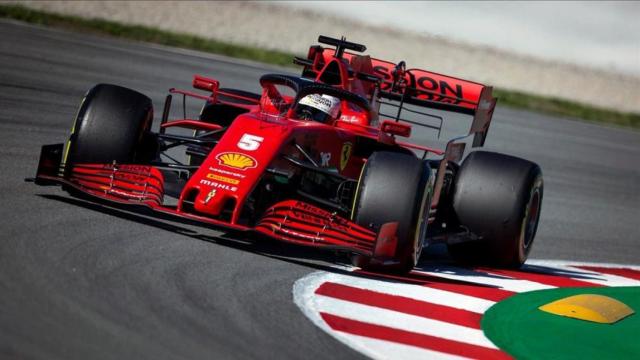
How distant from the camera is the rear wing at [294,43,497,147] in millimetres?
10125

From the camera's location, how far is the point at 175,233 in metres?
7.93

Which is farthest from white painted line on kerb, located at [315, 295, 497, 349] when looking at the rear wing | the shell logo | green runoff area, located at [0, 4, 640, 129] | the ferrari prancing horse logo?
green runoff area, located at [0, 4, 640, 129]

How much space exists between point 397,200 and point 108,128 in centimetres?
222

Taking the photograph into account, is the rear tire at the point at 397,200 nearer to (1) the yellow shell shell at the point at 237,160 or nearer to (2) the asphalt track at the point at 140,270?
(2) the asphalt track at the point at 140,270

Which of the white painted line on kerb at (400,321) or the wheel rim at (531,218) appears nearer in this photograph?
the white painted line on kerb at (400,321)

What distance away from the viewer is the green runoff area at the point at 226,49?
2509 cm

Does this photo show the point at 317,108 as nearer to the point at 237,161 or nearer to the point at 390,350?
the point at 237,161

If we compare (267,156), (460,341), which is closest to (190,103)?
(267,156)

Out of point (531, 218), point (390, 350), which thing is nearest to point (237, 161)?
point (390, 350)

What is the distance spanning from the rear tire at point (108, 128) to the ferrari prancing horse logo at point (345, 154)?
1634 millimetres

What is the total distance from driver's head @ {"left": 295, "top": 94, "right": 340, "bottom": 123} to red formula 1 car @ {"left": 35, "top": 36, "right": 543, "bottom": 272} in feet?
0.04

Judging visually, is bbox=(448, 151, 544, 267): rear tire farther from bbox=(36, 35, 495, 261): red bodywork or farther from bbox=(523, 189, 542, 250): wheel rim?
bbox=(36, 35, 495, 261): red bodywork

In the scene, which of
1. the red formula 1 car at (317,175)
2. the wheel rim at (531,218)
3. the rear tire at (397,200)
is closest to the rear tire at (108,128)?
the red formula 1 car at (317,175)

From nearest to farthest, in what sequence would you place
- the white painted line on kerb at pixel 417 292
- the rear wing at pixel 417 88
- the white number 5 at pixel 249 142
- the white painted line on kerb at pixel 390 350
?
the white painted line on kerb at pixel 390 350
the white painted line on kerb at pixel 417 292
the white number 5 at pixel 249 142
the rear wing at pixel 417 88
